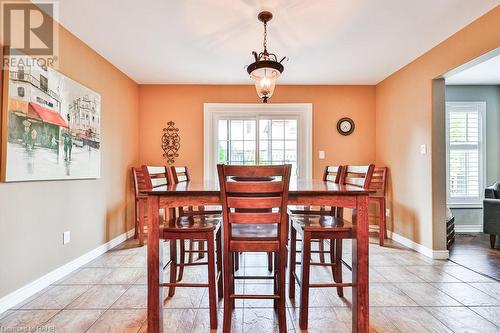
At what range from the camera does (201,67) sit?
11.7ft

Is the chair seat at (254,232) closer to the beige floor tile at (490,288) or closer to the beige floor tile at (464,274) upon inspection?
the beige floor tile at (490,288)

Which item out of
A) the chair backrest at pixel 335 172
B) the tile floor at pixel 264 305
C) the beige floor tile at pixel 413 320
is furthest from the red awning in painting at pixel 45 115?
the beige floor tile at pixel 413 320

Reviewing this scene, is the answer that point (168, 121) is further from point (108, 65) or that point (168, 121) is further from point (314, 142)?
point (314, 142)

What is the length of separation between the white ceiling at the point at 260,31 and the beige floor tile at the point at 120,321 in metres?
2.37

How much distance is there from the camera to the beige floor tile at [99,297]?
1952 millimetres

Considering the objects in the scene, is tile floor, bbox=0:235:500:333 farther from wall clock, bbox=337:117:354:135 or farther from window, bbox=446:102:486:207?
wall clock, bbox=337:117:354:135

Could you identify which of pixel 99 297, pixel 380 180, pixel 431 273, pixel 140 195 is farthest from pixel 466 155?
pixel 99 297

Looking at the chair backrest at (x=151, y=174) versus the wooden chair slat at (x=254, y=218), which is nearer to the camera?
the wooden chair slat at (x=254, y=218)

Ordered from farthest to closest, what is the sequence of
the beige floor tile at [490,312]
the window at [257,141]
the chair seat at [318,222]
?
the window at [257,141], the chair seat at [318,222], the beige floor tile at [490,312]

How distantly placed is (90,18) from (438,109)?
3.69 m

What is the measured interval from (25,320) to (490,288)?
3530 mm

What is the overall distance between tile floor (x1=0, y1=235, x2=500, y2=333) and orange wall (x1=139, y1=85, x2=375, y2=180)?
2.02 m
